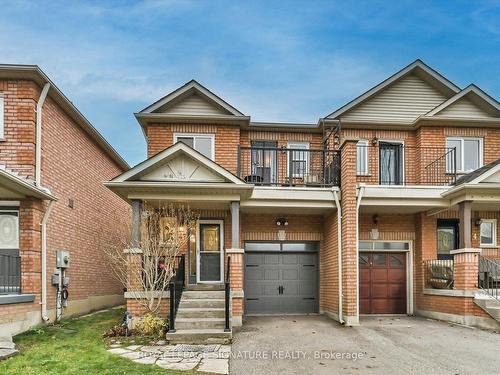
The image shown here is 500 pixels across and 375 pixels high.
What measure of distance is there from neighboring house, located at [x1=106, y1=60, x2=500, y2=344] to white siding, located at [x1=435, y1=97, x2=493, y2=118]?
35mm

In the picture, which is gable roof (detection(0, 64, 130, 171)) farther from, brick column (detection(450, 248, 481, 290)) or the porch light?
brick column (detection(450, 248, 481, 290))

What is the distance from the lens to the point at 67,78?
79188 mm

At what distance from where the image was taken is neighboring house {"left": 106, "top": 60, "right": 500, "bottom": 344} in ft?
38.2

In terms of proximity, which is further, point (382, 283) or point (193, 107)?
point (193, 107)

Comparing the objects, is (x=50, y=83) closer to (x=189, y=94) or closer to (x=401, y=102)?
(x=189, y=94)

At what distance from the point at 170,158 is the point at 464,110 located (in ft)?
32.3

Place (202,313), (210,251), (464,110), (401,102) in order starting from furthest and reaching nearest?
(401,102)
(464,110)
(210,251)
(202,313)

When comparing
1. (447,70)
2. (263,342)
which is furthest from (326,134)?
(447,70)

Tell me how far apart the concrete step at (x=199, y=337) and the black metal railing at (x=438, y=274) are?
21.7 feet

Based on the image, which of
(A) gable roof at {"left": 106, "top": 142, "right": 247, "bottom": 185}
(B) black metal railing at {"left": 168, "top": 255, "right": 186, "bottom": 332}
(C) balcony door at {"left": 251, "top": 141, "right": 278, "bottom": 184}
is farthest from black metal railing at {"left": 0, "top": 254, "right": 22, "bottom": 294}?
(C) balcony door at {"left": 251, "top": 141, "right": 278, "bottom": 184}

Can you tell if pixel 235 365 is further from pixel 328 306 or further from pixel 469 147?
pixel 469 147

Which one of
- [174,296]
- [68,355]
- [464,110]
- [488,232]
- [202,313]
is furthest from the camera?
[464,110]

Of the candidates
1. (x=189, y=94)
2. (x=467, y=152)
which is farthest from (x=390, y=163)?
(x=189, y=94)

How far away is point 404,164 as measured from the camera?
44.9ft
